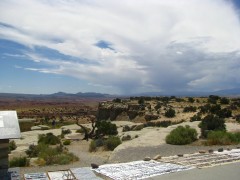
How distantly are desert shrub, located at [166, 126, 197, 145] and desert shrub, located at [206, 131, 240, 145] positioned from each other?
1.39 m

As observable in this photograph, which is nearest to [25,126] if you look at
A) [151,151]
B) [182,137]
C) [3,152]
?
[182,137]

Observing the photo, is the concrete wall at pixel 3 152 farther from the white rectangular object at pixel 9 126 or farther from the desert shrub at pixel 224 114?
the desert shrub at pixel 224 114

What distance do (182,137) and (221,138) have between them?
2678 millimetres

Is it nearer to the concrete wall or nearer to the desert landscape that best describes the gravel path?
the desert landscape

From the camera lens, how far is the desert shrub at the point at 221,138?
2422 cm

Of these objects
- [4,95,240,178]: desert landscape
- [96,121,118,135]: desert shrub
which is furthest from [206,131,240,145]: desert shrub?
[96,121,118,135]: desert shrub

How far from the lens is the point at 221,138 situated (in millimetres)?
24469

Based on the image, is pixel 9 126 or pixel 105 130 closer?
pixel 9 126

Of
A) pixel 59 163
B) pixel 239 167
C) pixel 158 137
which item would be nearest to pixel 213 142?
pixel 158 137

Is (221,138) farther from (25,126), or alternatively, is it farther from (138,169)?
(25,126)

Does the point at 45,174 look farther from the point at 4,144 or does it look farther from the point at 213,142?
the point at 213,142

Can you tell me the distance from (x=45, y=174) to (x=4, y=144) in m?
2.55

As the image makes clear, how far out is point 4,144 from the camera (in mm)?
12438

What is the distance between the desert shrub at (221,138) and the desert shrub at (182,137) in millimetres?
1389
